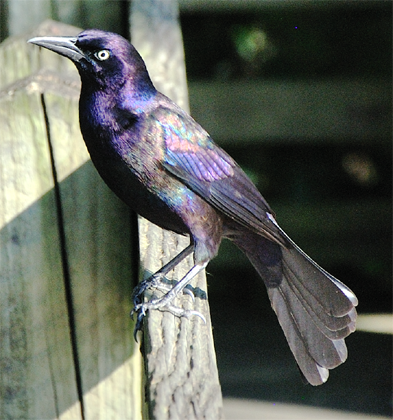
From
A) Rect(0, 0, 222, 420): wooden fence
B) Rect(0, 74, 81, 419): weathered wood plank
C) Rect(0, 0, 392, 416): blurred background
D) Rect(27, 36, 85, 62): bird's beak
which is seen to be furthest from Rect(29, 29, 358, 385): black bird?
Rect(0, 0, 392, 416): blurred background

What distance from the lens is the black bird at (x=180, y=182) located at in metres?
2.37

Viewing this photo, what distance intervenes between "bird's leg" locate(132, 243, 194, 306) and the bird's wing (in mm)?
267

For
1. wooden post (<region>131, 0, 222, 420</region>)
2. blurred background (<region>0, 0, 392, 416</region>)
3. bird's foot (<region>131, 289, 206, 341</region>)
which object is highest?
wooden post (<region>131, 0, 222, 420</region>)

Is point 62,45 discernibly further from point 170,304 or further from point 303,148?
point 303,148

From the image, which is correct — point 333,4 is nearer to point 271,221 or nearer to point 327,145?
point 327,145

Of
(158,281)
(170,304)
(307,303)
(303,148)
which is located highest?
(170,304)

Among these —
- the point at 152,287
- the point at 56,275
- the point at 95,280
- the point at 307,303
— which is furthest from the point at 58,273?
the point at 307,303

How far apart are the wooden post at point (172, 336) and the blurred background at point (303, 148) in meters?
2.13

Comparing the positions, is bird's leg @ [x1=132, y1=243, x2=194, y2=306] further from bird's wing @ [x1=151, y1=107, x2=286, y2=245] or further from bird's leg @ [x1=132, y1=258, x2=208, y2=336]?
bird's wing @ [x1=151, y1=107, x2=286, y2=245]

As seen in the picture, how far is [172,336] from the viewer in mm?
1715

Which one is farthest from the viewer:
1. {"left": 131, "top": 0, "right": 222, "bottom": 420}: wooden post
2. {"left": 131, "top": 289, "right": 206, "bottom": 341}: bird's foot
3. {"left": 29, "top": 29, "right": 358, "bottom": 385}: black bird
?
{"left": 29, "top": 29, "right": 358, "bottom": 385}: black bird

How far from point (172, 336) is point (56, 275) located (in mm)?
557

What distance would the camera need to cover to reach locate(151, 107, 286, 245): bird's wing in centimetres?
248

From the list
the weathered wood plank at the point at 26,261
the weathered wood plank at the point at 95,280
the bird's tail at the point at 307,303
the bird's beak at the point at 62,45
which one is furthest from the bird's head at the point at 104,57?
the bird's tail at the point at 307,303
